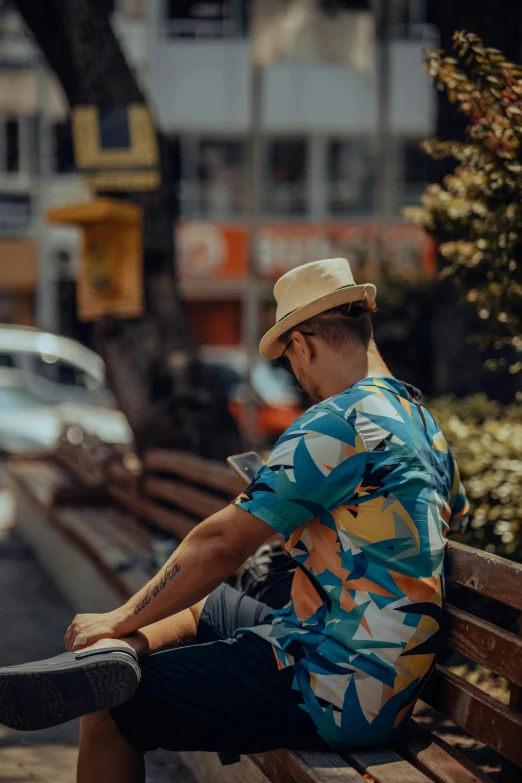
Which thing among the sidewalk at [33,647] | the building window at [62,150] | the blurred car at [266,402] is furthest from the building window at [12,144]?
the sidewalk at [33,647]

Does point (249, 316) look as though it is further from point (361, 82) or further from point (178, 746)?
point (361, 82)

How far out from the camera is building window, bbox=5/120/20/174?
29.8 m

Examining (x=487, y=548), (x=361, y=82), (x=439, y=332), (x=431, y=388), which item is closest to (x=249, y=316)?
(x=431, y=388)

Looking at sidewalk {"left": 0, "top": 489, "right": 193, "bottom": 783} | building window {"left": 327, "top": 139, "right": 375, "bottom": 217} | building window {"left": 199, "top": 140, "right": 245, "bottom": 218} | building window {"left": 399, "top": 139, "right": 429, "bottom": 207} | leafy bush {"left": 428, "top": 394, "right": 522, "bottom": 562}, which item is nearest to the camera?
sidewalk {"left": 0, "top": 489, "right": 193, "bottom": 783}

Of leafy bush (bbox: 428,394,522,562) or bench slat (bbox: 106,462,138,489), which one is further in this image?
bench slat (bbox: 106,462,138,489)

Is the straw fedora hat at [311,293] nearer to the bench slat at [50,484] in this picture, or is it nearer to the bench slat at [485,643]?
the bench slat at [485,643]

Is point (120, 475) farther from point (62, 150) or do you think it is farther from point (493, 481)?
point (62, 150)

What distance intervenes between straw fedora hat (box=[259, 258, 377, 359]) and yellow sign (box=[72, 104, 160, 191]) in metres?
4.45

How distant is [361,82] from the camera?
28469mm

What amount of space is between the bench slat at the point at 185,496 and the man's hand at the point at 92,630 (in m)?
1.92

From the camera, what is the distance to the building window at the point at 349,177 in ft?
96.0

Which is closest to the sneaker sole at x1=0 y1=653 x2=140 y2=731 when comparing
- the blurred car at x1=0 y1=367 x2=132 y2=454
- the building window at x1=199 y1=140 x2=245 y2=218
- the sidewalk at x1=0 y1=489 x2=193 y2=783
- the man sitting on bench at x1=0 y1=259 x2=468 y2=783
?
the man sitting on bench at x1=0 y1=259 x2=468 y2=783

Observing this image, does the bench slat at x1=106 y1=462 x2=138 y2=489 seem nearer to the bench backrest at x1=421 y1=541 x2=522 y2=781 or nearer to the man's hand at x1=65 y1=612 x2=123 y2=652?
the man's hand at x1=65 y1=612 x2=123 y2=652

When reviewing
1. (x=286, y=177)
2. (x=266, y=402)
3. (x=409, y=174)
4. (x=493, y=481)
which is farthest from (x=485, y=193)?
(x=409, y=174)
